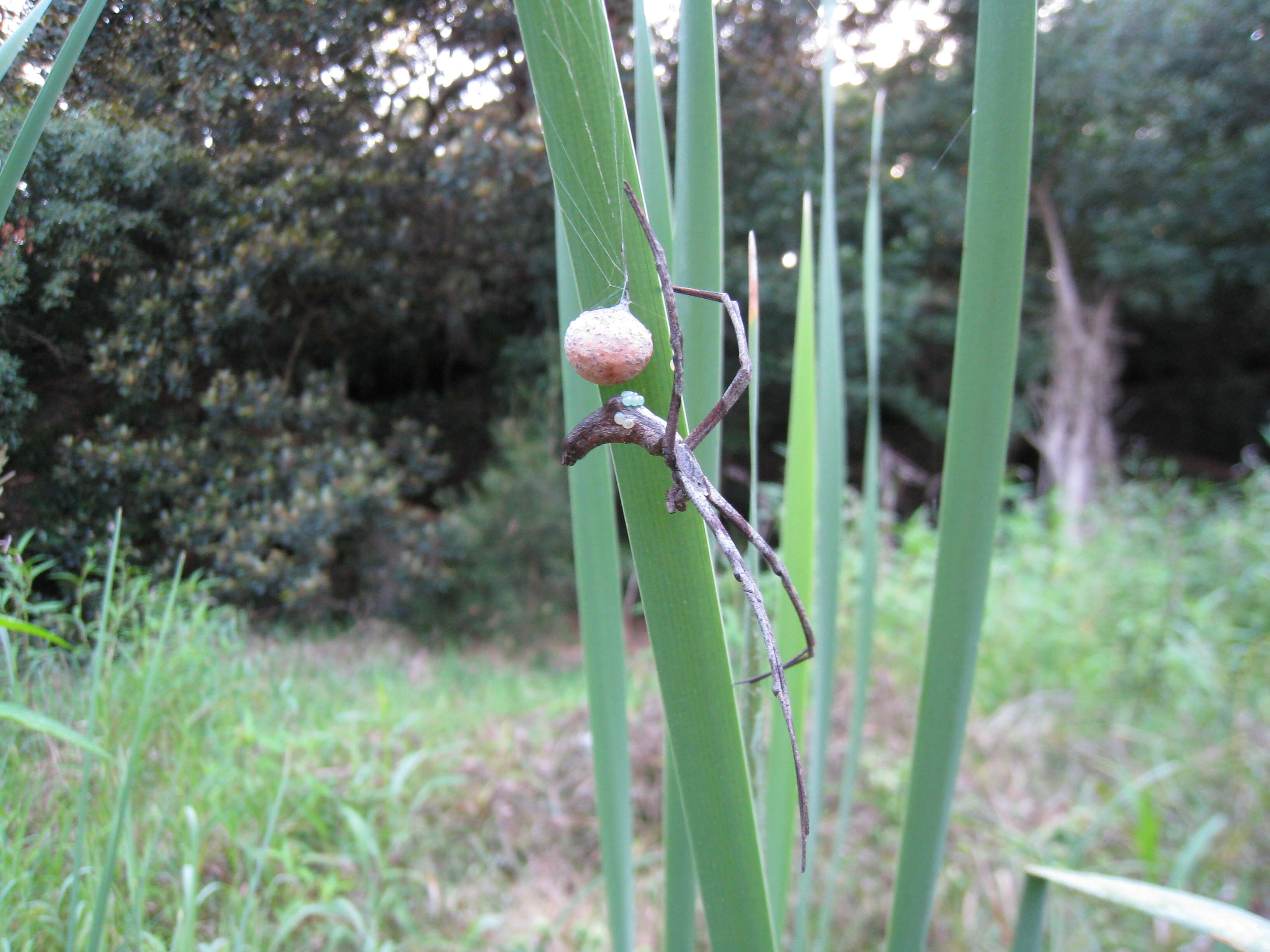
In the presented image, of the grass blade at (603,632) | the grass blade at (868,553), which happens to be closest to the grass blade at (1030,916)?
the grass blade at (868,553)

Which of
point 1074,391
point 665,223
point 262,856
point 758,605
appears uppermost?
point 1074,391

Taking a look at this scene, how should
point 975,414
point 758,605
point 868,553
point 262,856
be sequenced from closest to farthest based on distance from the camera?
point 758,605 → point 975,414 → point 262,856 → point 868,553

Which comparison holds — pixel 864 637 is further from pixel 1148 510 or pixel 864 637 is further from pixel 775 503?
pixel 1148 510

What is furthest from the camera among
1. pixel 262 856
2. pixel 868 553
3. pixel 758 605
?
pixel 868 553

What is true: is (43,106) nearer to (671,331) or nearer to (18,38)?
(18,38)

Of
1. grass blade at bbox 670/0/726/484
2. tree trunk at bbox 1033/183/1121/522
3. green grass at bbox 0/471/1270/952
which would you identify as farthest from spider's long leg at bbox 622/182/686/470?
tree trunk at bbox 1033/183/1121/522

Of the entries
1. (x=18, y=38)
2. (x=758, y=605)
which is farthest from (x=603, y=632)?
(x=18, y=38)
